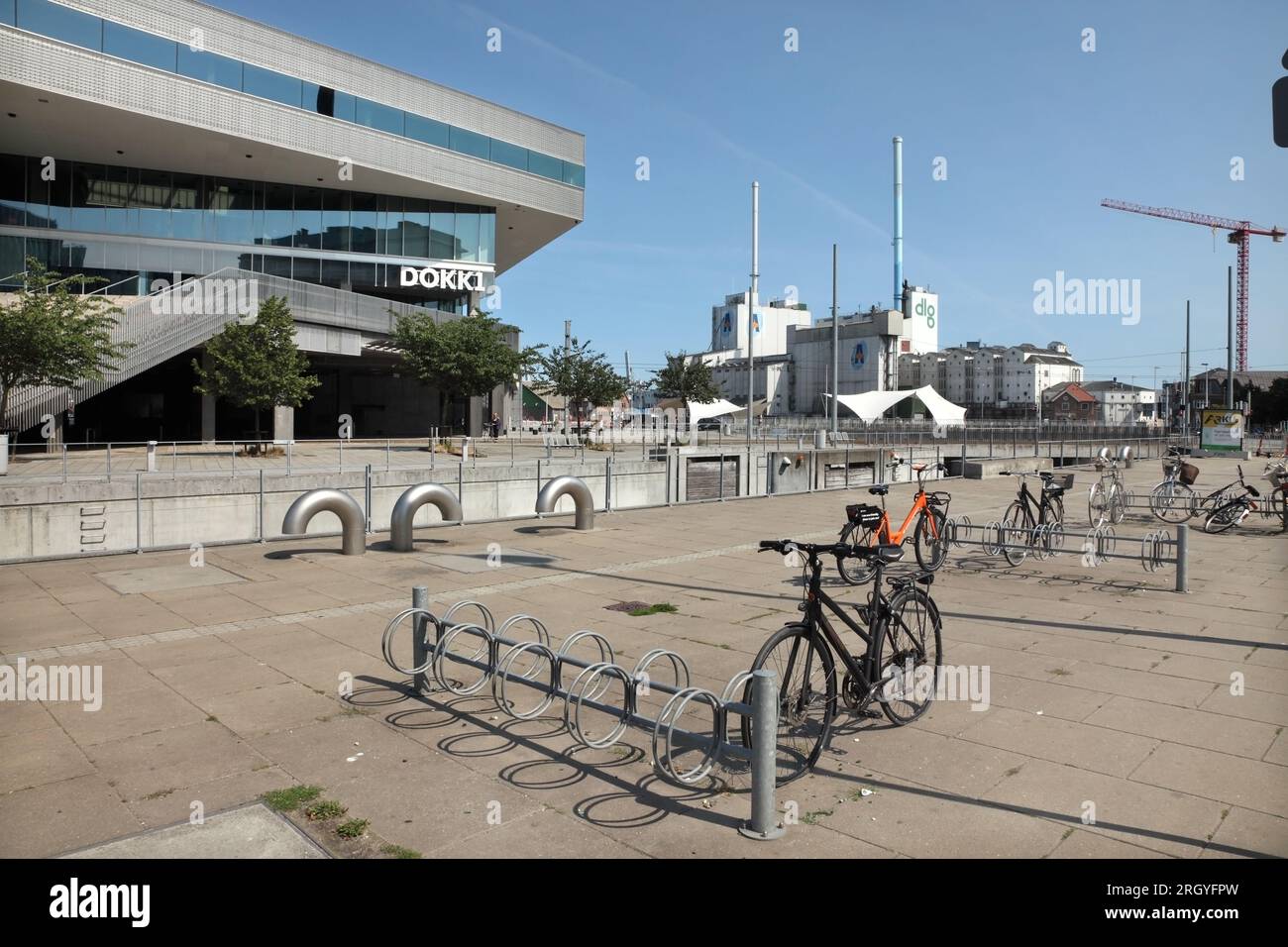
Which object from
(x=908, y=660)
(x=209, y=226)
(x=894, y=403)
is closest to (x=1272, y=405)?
(x=894, y=403)

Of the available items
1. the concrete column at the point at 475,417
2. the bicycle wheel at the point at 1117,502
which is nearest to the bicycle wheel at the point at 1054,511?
the bicycle wheel at the point at 1117,502

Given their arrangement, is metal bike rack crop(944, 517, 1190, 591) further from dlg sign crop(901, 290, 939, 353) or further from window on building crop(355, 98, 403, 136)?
dlg sign crop(901, 290, 939, 353)

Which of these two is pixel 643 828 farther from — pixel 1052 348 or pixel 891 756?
pixel 1052 348

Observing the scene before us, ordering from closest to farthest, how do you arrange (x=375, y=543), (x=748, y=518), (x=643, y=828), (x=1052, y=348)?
(x=643, y=828), (x=375, y=543), (x=748, y=518), (x=1052, y=348)

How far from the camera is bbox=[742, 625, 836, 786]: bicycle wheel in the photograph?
528cm

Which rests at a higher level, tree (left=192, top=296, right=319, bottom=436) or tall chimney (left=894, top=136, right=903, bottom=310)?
tall chimney (left=894, top=136, right=903, bottom=310)

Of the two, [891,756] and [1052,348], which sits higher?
[1052,348]

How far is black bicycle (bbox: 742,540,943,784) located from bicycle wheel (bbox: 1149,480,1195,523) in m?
14.9

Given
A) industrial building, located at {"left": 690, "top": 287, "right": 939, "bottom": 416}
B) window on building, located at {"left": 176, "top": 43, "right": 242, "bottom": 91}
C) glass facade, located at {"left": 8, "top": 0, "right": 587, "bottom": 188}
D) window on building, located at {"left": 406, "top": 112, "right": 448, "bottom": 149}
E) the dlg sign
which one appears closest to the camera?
glass facade, located at {"left": 8, "top": 0, "right": 587, "bottom": 188}

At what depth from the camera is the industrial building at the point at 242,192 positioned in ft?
104

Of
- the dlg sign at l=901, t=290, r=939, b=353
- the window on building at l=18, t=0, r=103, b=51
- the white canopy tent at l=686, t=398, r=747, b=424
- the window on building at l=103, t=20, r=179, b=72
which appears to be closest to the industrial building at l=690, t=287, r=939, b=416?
the dlg sign at l=901, t=290, r=939, b=353
